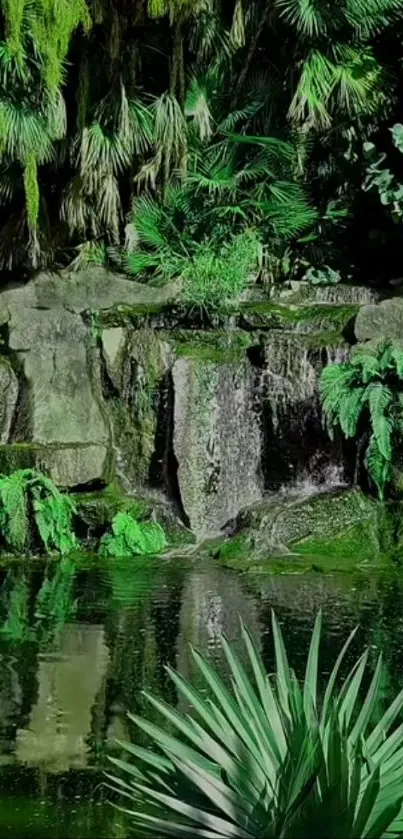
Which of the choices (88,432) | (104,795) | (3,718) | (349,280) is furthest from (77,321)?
(104,795)

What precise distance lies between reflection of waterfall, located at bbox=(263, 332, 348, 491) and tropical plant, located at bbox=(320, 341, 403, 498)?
0.58m

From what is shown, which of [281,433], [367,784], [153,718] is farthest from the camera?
[281,433]

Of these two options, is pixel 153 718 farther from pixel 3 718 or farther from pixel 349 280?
pixel 349 280

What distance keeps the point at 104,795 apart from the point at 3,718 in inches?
52.8

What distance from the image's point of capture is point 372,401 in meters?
11.9

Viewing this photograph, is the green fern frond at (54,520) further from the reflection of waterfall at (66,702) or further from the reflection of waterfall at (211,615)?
the reflection of waterfall at (66,702)

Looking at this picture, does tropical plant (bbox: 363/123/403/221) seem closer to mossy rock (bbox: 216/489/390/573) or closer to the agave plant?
mossy rock (bbox: 216/489/390/573)

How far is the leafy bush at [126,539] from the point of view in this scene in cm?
1124

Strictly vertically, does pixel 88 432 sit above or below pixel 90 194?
below

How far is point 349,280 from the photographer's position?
16375 mm

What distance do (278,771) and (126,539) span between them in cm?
824

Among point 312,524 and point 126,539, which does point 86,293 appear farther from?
point 312,524

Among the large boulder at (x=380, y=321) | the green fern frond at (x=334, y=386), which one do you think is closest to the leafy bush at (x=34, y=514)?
the green fern frond at (x=334, y=386)

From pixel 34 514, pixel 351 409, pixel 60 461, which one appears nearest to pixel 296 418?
pixel 351 409
